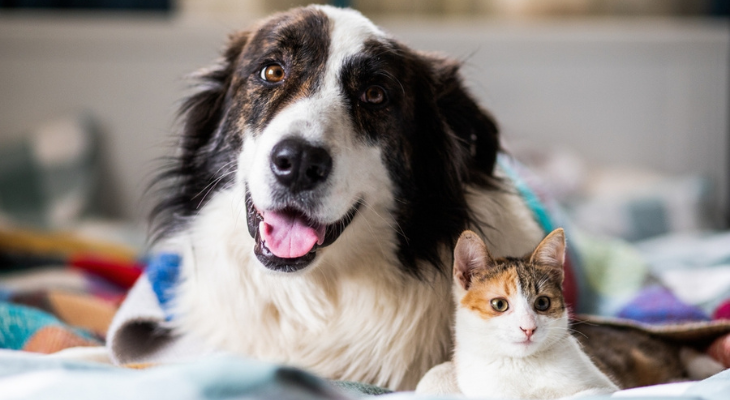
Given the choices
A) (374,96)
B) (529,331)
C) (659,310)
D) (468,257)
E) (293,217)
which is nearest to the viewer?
(529,331)

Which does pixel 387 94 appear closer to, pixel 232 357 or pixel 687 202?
pixel 232 357

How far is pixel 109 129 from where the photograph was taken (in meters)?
3.32

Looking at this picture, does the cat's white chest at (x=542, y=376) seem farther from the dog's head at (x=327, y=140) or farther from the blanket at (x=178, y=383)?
the dog's head at (x=327, y=140)

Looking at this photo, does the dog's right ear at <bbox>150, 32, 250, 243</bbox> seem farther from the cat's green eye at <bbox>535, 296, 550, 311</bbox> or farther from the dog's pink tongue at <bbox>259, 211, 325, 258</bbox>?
the cat's green eye at <bbox>535, 296, 550, 311</bbox>

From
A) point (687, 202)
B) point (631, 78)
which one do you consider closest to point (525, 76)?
point (631, 78)

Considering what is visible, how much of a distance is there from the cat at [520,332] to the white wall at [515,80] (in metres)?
2.28

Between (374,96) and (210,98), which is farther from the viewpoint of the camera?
(210,98)

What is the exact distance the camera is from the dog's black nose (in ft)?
3.46

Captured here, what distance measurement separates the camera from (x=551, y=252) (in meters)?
0.99

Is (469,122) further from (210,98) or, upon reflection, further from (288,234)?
(210,98)

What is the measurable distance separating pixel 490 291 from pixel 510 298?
35mm

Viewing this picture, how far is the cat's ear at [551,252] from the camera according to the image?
979mm

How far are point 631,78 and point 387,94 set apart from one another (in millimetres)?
2573

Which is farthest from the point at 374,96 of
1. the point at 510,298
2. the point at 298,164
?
the point at 510,298
